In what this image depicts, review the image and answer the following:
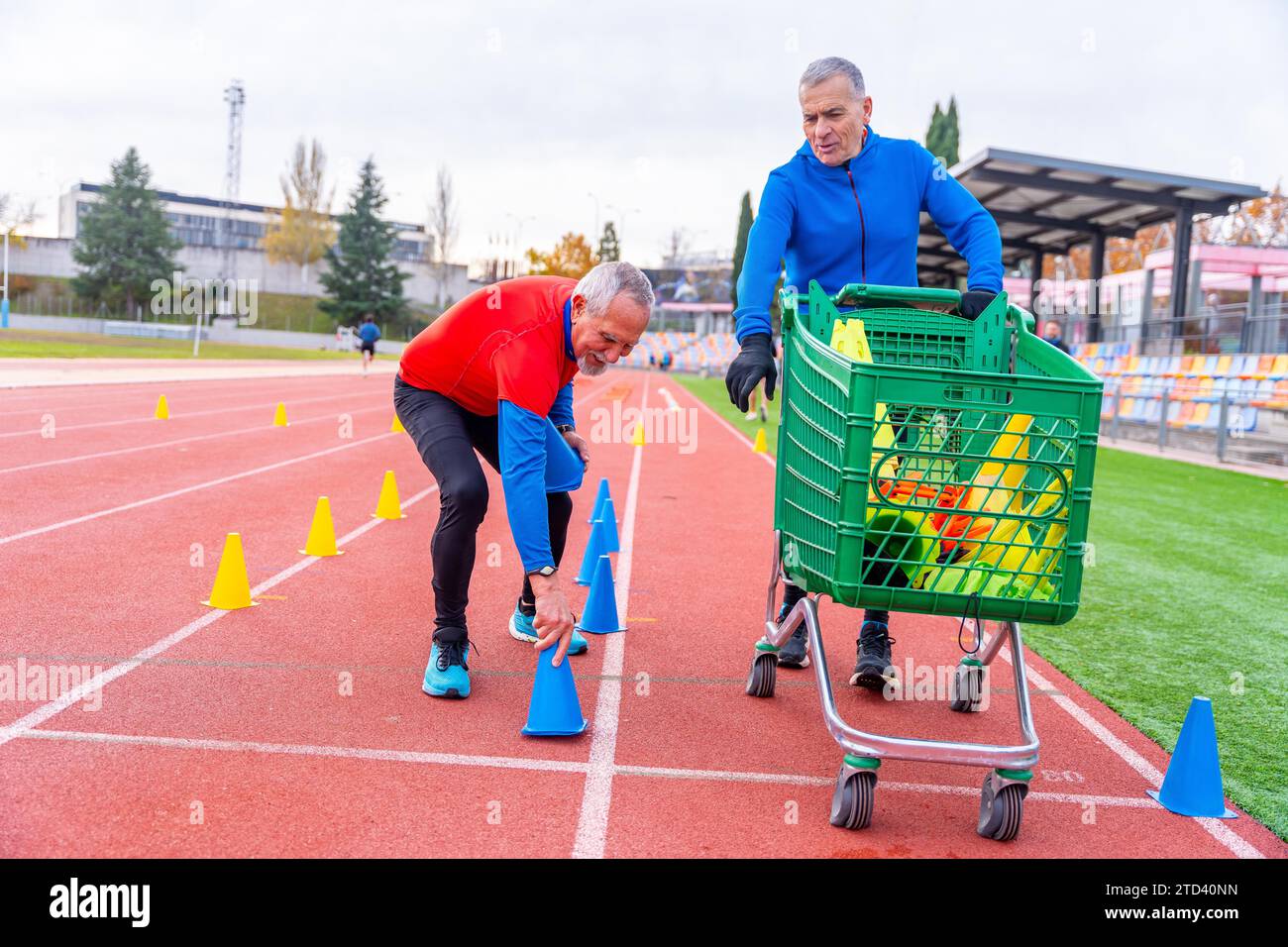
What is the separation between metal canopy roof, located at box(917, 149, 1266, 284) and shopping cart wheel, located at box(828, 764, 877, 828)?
56.8ft

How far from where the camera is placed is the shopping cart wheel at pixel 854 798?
332 cm

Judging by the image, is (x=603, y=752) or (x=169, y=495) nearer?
(x=603, y=752)

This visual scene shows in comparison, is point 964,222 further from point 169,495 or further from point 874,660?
point 169,495

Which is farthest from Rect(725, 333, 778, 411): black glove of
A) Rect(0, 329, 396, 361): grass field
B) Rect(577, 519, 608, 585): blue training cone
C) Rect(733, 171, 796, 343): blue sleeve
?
Rect(0, 329, 396, 361): grass field

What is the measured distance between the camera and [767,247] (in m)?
4.27

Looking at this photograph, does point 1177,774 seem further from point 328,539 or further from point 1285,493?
point 1285,493

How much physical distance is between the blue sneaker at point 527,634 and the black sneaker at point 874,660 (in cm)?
131

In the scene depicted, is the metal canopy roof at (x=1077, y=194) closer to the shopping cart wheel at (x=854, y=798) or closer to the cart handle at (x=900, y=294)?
the cart handle at (x=900, y=294)

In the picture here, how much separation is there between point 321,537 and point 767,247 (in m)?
4.23

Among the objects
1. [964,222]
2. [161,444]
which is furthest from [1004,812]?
[161,444]

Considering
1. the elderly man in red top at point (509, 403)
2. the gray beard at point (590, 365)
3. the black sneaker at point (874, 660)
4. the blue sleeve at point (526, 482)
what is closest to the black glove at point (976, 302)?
the elderly man in red top at point (509, 403)

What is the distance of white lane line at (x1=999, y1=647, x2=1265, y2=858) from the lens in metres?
3.37

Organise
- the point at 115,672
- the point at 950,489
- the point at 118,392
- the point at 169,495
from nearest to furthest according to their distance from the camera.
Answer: the point at 950,489 < the point at 115,672 < the point at 169,495 < the point at 118,392
